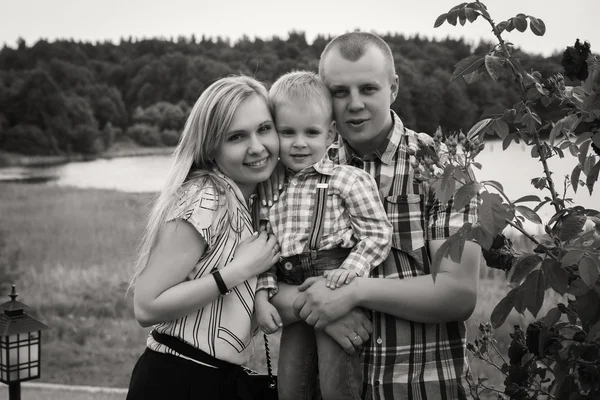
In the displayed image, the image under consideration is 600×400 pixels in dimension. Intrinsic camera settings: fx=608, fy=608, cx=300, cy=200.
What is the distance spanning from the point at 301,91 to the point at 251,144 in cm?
22

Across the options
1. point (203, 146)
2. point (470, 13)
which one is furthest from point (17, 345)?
point (470, 13)

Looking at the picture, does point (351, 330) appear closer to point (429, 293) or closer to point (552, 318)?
point (429, 293)

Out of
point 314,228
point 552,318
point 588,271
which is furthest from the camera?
point 314,228

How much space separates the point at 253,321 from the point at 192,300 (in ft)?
0.91

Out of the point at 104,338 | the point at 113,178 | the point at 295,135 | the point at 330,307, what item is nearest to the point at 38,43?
the point at 113,178

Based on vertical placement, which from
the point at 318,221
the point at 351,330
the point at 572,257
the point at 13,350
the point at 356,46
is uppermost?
the point at 356,46

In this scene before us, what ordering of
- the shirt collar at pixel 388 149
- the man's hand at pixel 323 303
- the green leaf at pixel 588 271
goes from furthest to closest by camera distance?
1. the shirt collar at pixel 388 149
2. the man's hand at pixel 323 303
3. the green leaf at pixel 588 271

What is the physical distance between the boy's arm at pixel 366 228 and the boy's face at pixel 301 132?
0.16 meters

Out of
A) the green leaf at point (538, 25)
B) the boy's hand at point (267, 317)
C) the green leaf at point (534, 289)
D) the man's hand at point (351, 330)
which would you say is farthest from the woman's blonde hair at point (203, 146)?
the green leaf at point (534, 289)

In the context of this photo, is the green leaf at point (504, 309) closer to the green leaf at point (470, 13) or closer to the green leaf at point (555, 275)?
the green leaf at point (555, 275)

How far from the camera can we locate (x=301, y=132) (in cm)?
189

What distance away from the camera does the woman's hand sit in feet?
5.89

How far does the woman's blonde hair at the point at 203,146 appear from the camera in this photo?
73.0 inches

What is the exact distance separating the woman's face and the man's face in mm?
234
